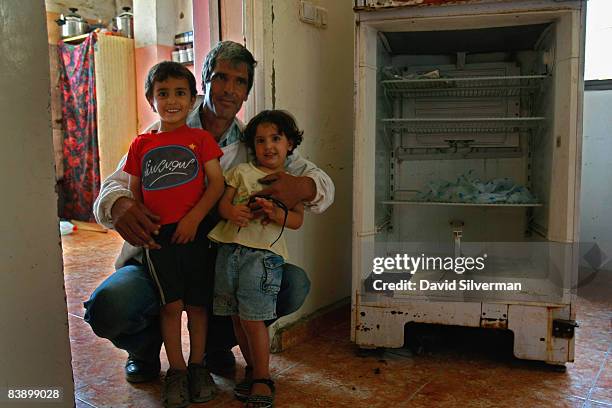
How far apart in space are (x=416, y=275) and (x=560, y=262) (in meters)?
0.57

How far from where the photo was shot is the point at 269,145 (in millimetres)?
1716

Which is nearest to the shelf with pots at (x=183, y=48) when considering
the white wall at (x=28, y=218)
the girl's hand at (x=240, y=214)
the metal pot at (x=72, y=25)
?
the metal pot at (x=72, y=25)

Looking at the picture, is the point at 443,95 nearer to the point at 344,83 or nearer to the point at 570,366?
the point at 344,83

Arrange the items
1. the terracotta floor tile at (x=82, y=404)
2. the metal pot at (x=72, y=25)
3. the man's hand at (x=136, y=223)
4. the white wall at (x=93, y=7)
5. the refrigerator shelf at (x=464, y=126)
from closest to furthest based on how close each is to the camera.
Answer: the man's hand at (x=136, y=223) < the terracotta floor tile at (x=82, y=404) < the refrigerator shelf at (x=464, y=126) < the metal pot at (x=72, y=25) < the white wall at (x=93, y=7)

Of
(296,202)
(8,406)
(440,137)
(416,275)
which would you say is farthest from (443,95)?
(8,406)

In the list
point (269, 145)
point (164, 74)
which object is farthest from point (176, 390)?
point (164, 74)

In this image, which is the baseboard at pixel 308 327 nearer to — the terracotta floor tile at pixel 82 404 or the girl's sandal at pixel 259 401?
the girl's sandal at pixel 259 401

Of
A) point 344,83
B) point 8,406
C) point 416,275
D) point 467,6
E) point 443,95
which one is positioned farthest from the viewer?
point 344,83

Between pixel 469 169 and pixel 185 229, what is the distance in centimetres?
149

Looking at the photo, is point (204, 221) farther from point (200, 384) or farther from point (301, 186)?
point (200, 384)

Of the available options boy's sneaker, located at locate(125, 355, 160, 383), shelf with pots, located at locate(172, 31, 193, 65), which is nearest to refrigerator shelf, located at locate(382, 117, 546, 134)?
boy's sneaker, located at locate(125, 355, 160, 383)

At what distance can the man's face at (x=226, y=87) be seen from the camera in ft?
5.94

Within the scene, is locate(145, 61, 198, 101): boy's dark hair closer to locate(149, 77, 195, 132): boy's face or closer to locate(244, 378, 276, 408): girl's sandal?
locate(149, 77, 195, 132): boy's face

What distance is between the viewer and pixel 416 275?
226 centimetres
